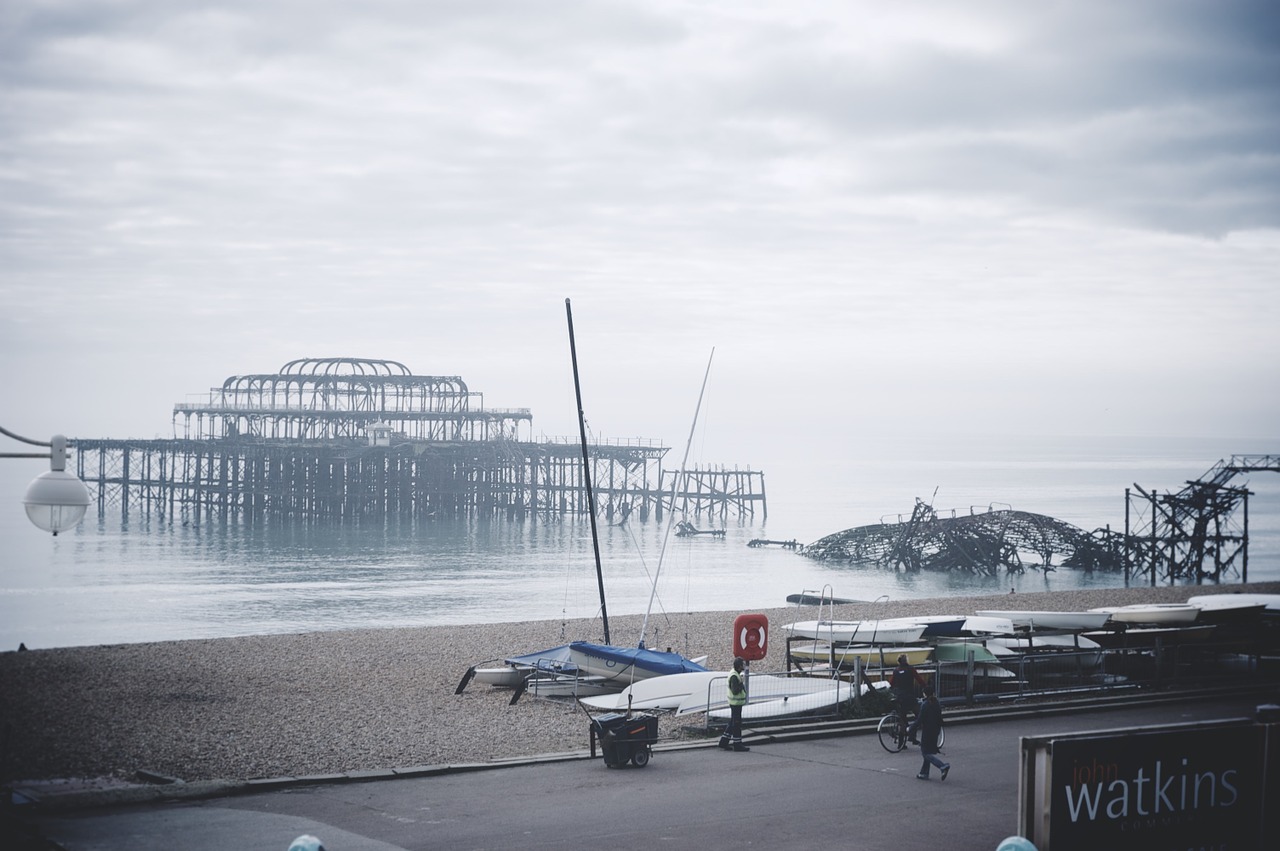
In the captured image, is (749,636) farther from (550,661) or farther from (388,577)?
(388,577)

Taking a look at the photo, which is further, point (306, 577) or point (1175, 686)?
point (306, 577)

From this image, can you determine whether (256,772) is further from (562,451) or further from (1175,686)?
(562,451)

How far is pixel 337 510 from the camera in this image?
8338cm

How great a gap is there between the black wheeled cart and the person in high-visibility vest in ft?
3.84

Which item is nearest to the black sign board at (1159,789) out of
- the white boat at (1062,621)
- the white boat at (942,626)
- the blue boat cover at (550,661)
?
the blue boat cover at (550,661)

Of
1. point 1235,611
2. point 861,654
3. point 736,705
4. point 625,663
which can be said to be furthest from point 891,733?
point 1235,611

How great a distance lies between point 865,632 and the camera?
21.1 metres

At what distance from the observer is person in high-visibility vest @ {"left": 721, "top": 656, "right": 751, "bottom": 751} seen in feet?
45.7

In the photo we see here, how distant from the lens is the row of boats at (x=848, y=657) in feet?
56.0

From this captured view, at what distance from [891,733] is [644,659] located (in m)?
6.52

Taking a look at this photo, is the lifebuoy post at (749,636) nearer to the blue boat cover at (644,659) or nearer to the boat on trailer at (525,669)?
the blue boat cover at (644,659)

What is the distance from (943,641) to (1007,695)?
9.59 ft

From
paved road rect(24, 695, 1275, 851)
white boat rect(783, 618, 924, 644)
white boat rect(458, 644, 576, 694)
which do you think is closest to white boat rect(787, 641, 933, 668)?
white boat rect(783, 618, 924, 644)

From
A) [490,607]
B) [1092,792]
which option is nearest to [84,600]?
[490,607]
